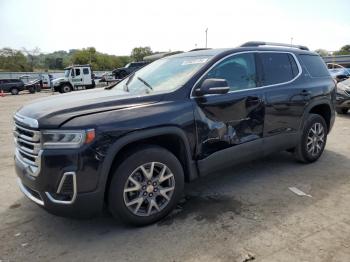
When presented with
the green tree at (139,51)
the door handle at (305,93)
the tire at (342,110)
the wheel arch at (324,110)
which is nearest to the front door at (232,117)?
the door handle at (305,93)

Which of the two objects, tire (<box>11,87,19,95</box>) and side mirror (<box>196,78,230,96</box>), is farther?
tire (<box>11,87,19,95</box>)

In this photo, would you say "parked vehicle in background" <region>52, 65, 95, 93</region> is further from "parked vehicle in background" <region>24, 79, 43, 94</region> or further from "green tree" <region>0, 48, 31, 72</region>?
"green tree" <region>0, 48, 31, 72</region>

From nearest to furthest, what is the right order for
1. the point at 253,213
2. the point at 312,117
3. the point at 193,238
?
the point at 193,238, the point at 253,213, the point at 312,117

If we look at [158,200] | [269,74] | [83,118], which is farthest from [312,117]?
[83,118]

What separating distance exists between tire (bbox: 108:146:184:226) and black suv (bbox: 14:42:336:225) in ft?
0.03

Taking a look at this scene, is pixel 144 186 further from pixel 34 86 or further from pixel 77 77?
pixel 34 86

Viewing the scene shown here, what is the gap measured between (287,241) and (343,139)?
4783 millimetres

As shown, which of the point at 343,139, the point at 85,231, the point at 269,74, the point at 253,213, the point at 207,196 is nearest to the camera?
the point at 85,231

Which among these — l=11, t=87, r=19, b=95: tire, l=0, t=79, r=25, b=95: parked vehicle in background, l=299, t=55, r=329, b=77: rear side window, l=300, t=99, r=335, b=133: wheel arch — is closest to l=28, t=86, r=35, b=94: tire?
l=0, t=79, r=25, b=95: parked vehicle in background

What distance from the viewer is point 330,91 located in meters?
5.43

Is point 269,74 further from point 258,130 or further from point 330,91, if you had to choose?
point 330,91

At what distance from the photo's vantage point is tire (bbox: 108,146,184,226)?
3.12 m

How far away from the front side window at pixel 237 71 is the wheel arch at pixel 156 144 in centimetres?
84

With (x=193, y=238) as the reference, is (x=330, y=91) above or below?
Result: above
